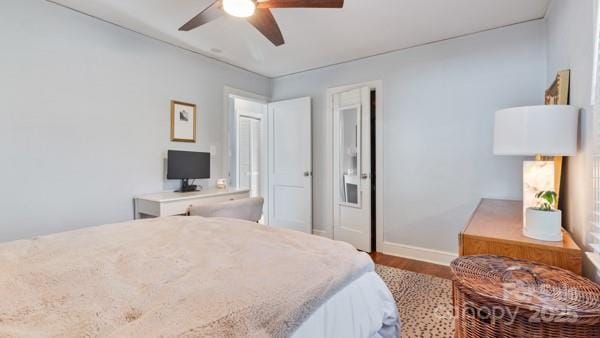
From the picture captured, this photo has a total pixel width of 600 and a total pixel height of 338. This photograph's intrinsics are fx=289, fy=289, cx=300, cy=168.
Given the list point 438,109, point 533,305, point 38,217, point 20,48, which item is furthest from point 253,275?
point 438,109

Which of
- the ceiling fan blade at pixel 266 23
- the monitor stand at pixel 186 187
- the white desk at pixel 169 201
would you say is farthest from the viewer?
the monitor stand at pixel 186 187

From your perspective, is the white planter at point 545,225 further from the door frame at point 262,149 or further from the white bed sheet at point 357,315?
the door frame at point 262,149

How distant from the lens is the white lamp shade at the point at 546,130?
4.60 ft

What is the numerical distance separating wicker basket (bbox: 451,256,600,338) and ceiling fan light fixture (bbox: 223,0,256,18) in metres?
1.82

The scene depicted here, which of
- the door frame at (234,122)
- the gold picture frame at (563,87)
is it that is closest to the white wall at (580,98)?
the gold picture frame at (563,87)

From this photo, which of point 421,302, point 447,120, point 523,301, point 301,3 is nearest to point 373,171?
point 447,120

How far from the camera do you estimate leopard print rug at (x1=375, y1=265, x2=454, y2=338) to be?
188 cm

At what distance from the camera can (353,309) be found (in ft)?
3.55

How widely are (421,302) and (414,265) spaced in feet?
2.87

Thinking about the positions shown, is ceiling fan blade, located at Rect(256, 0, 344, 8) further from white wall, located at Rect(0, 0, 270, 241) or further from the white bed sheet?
white wall, located at Rect(0, 0, 270, 241)

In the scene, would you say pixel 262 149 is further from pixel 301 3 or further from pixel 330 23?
pixel 301 3

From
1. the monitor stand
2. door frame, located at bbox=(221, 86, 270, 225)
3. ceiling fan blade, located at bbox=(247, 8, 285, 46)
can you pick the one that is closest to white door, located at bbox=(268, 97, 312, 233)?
door frame, located at bbox=(221, 86, 270, 225)

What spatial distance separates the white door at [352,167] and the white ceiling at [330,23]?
586mm

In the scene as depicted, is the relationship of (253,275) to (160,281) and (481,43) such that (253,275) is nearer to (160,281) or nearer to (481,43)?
(160,281)
